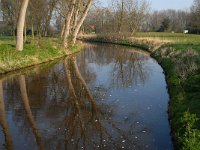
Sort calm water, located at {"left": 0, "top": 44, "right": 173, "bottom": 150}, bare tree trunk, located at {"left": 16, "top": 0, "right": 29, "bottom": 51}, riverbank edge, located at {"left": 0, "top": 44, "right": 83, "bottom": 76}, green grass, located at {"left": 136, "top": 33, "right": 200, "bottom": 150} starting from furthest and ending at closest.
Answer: bare tree trunk, located at {"left": 16, "top": 0, "right": 29, "bottom": 51} < riverbank edge, located at {"left": 0, "top": 44, "right": 83, "bottom": 76} < calm water, located at {"left": 0, "top": 44, "right": 173, "bottom": 150} < green grass, located at {"left": 136, "top": 33, "right": 200, "bottom": 150}

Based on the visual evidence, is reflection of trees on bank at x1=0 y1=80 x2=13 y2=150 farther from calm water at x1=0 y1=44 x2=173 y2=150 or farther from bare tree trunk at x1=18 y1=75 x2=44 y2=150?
bare tree trunk at x1=18 y1=75 x2=44 y2=150

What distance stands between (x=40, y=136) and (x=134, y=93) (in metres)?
7.60

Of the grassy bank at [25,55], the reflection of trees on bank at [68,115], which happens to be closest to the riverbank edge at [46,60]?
the grassy bank at [25,55]

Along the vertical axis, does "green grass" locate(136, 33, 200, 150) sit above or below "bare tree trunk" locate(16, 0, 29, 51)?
below

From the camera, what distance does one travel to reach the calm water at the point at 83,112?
10.7 meters

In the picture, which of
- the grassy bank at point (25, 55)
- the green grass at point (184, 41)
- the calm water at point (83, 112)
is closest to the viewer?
the calm water at point (83, 112)

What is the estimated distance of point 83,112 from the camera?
1388cm

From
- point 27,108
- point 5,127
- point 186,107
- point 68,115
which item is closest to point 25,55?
point 27,108

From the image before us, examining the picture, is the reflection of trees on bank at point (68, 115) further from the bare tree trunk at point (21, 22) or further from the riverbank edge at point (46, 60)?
the bare tree trunk at point (21, 22)

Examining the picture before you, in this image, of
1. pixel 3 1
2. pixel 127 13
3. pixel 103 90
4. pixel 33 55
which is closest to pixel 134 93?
pixel 103 90

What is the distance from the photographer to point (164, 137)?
36.9 ft

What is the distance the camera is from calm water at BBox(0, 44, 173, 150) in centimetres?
1070

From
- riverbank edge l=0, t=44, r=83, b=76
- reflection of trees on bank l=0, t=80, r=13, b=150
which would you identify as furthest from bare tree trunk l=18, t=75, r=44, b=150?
riverbank edge l=0, t=44, r=83, b=76

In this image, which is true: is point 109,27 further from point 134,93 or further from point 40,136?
point 40,136
